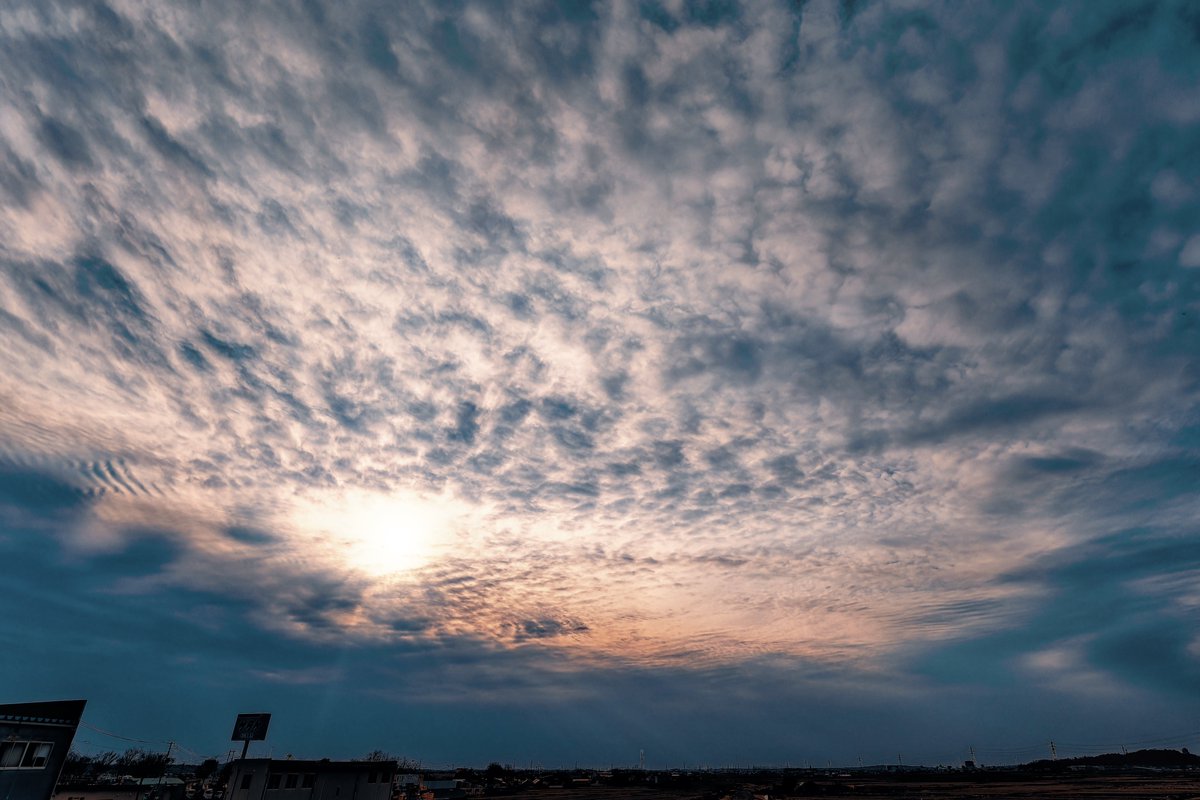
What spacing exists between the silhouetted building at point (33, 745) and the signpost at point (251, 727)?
36.0 m

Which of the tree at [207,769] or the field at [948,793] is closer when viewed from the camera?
the field at [948,793]

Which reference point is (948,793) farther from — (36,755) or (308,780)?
(36,755)

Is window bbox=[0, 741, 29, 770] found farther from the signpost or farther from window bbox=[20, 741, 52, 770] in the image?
the signpost

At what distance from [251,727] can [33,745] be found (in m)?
40.4

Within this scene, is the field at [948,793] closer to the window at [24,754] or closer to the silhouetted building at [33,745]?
the silhouetted building at [33,745]

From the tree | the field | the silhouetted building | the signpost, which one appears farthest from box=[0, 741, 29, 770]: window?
the tree

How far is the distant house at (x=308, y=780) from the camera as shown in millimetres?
61375

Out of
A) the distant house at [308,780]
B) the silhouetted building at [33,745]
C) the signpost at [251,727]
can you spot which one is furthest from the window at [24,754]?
the signpost at [251,727]

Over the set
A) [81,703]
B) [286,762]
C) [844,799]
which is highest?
[81,703]

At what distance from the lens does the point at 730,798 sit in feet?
381

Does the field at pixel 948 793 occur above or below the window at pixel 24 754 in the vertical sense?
below

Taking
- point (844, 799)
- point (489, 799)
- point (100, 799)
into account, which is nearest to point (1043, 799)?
point (844, 799)

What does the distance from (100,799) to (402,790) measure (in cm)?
7166

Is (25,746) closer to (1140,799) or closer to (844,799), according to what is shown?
(844,799)
